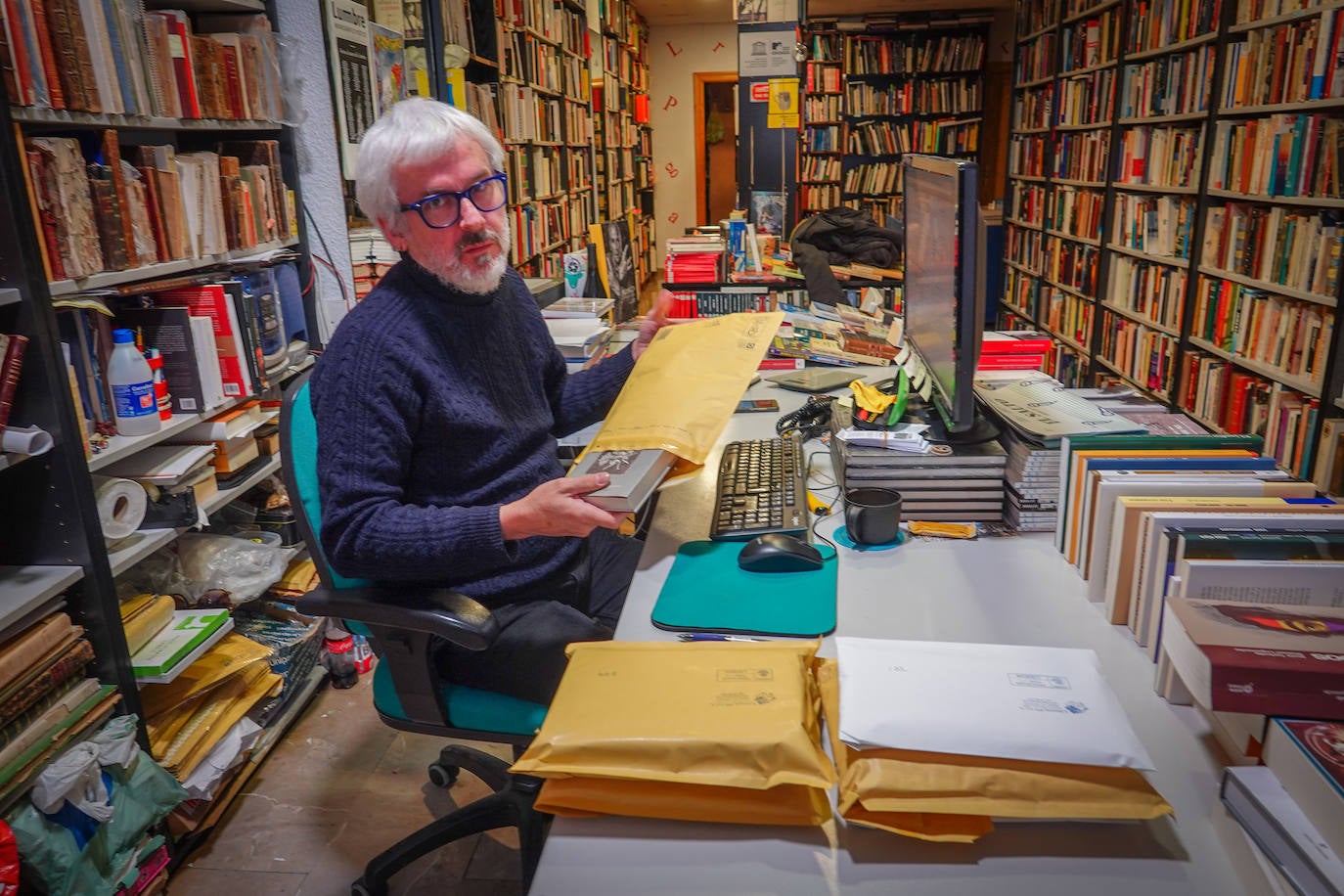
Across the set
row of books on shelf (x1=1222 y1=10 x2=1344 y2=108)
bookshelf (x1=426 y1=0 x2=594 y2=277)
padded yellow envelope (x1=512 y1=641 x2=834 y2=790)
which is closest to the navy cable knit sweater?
padded yellow envelope (x1=512 y1=641 x2=834 y2=790)

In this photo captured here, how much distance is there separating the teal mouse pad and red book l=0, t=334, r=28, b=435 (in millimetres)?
1123

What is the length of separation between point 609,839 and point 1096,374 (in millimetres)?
4534

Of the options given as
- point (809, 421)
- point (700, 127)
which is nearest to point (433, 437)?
point (809, 421)

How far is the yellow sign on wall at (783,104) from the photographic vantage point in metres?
5.17

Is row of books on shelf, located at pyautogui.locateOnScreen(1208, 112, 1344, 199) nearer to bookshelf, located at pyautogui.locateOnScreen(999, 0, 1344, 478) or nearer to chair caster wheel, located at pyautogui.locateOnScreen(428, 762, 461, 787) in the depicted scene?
bookshelf, located at pyautogui.locateOnScreen(999, 0, 1344, 478)

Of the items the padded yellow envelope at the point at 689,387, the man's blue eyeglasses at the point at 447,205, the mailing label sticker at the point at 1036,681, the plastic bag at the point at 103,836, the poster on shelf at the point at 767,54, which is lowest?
the plastic bag at the point at 103,836

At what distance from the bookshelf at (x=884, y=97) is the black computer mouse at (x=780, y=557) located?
6.68 meters

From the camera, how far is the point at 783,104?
522cm

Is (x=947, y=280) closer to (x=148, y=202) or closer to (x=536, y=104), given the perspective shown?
(x=148, y=202)

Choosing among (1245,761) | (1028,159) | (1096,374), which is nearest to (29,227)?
(1245,761)

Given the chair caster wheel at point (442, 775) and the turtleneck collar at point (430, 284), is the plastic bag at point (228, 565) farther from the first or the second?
the turtleneck collar at point (430, 284)

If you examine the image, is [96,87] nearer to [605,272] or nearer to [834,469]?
[834,469]

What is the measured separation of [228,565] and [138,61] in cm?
111

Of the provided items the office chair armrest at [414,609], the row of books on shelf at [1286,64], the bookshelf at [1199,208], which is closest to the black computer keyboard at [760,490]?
the office chair armrest at [414,609]
